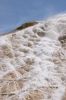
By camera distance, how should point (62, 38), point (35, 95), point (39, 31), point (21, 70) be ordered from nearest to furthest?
point (35, 95) < point (21, 70) < point (62, 38) < point (39, 31)

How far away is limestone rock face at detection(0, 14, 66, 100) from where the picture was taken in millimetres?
15633

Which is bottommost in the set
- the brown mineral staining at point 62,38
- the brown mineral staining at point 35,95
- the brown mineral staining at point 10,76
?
the brown mineral staining at point 35,95

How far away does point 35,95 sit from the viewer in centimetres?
1534

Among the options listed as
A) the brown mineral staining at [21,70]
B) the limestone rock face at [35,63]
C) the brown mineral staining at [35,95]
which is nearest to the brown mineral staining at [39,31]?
the limestone rock face at [35,63]

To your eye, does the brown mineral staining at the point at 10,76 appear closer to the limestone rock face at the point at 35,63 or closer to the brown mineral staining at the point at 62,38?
the limestone rock face at the point at 35,63

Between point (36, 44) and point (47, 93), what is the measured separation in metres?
5.90

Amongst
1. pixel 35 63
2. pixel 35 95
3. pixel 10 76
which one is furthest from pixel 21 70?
pixel 35 95

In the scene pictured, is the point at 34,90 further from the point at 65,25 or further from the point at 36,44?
the point at 65,25

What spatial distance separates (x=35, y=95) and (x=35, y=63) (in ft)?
11.1

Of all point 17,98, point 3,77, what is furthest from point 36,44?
point 17,98

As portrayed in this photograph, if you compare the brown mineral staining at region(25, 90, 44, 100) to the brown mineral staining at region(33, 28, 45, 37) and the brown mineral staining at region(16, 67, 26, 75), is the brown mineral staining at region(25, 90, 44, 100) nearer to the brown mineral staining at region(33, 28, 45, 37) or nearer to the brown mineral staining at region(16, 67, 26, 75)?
the brown mineral staining at region(16, 67, 26, 75)

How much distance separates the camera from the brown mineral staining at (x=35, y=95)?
15152 millimetres

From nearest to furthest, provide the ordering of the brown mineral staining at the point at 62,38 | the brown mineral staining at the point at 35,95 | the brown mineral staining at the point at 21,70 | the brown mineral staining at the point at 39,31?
the brown mineral staining at the point at 35,95
the brown mineral staining at the point at 21,70
the brown mineral staining at the point at 62,38
the brown mineral staining at the point at 39,31

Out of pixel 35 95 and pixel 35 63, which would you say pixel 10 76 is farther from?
pixel 35 95
